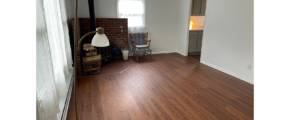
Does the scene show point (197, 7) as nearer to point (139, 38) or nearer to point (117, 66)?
point (139, 38)

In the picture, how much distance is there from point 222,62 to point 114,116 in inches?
114

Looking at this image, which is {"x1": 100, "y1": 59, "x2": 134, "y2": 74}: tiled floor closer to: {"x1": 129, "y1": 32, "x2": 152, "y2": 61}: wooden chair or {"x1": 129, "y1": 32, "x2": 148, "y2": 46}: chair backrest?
{"x1": 129, "y1": 32, "x2": 152, "y2": 61}: wooden chair

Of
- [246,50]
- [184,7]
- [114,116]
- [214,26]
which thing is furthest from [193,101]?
[184,7]

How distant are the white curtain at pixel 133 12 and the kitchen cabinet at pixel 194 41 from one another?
161 centimetres

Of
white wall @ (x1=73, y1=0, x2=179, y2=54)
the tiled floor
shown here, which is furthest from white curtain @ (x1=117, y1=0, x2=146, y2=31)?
the tiled floor

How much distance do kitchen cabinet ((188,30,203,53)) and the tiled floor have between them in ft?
6.88

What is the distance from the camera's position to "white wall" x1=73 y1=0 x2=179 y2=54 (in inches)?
182

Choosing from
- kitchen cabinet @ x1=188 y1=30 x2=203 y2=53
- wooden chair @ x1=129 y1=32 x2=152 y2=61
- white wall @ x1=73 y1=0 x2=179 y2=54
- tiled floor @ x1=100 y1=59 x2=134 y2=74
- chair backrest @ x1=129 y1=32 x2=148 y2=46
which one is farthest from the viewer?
kitchen cabinet @ x1=188 y1=30 x2=203 y2=53

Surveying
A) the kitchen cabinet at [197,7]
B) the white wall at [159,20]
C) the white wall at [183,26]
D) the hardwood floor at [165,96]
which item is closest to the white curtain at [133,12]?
the white wall at [159,20]

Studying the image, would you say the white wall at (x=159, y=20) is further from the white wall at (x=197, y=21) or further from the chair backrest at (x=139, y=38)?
the white wall at (x=197, y=21)

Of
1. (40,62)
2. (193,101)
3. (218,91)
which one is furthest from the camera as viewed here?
(218,91)

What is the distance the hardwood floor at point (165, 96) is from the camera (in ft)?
6.88
